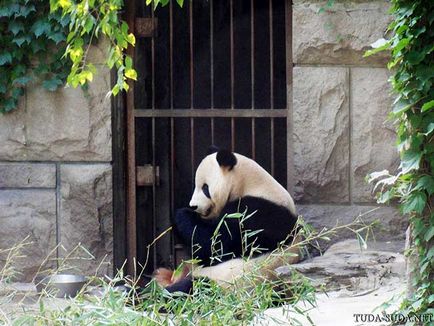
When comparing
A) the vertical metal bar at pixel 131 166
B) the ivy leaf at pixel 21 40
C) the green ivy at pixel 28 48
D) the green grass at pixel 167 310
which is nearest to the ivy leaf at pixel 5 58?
the green ivy at pixel 28 48

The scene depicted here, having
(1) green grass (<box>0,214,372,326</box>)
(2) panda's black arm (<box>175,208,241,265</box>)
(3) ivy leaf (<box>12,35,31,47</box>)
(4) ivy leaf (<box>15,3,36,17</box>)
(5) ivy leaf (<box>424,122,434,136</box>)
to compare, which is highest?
(4) ivy leaf (<box>15,3,36,17</box>)

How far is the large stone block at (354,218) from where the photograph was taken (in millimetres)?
6457

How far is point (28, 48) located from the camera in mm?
6645

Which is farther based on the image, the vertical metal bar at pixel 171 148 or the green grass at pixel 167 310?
the vertical metal bar at pixel 171 148

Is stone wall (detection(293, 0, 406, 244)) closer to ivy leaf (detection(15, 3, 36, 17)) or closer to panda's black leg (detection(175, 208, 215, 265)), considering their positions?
panda's black leg (detection(175, 208, 215, 265))

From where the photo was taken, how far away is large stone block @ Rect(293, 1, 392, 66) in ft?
21.1

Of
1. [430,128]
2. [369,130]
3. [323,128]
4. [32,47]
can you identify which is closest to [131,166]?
[32,47]

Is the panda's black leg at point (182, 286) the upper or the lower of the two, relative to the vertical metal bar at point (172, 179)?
lower

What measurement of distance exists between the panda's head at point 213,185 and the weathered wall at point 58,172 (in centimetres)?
65

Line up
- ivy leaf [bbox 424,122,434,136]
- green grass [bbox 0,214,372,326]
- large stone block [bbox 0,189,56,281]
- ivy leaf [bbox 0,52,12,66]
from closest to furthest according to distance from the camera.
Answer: green grass [bbox 0,214,372,326] < ivy leaf [bbox 424,122,434,136] < ivy leaf [bbox 0,52,12,66] < large stone block [bbox 0,189,56,281]

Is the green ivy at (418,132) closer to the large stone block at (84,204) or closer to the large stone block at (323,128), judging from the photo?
the large stone block at (323,128)

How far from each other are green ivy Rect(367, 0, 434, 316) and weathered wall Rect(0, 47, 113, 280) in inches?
107

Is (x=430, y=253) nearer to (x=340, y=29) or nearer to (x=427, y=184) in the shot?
(x=427, y=184)

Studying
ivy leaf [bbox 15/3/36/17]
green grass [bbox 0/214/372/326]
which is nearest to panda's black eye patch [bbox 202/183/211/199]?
ivy leaf [bbox 15/3/36/17]
